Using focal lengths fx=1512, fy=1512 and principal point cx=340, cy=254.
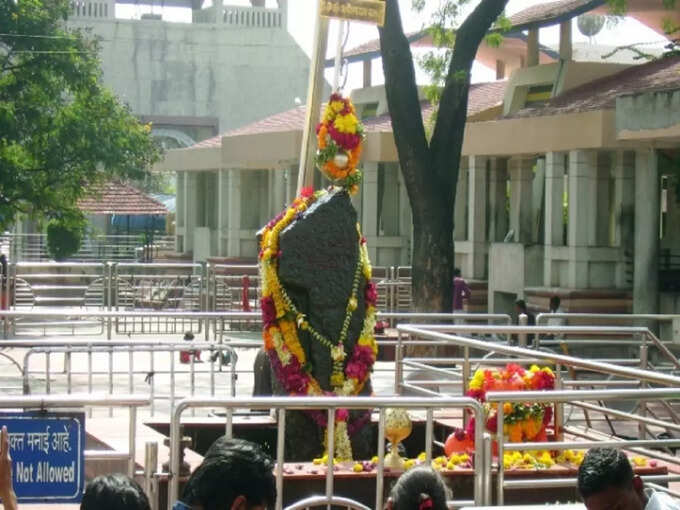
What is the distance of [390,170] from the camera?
3984 centimetres

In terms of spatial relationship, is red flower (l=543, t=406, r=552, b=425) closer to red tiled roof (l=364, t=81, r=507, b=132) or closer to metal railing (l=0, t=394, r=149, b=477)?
metal railing (l=0, t=394, r=149, b=477)

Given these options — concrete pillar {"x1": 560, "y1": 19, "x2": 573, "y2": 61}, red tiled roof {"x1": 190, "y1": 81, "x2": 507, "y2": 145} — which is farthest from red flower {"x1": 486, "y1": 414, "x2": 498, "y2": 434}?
red tiled roof {"x1": 190, "y1": 81, "x2": 507, "y2": 145}

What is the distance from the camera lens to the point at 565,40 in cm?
3344

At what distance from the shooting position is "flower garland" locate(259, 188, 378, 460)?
12.4m

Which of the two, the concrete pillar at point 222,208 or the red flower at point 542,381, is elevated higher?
the concrete pillar at point 222,208

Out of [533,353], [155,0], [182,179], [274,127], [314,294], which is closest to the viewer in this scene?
[533,353]

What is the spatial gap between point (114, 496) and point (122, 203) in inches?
1814

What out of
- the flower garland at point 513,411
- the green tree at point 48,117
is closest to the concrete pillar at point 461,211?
the green tree at point 48,117

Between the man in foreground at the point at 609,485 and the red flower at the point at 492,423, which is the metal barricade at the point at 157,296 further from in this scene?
the man in foreground at the point at 609,485

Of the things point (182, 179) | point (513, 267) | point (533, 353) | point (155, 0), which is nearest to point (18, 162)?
point (513, 267)

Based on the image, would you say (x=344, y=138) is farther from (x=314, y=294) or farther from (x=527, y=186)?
(x=527, y=186)

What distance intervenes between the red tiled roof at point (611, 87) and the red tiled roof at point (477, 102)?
15.6 feet

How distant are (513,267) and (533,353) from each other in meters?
20.5

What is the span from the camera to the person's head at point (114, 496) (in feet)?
16.3
